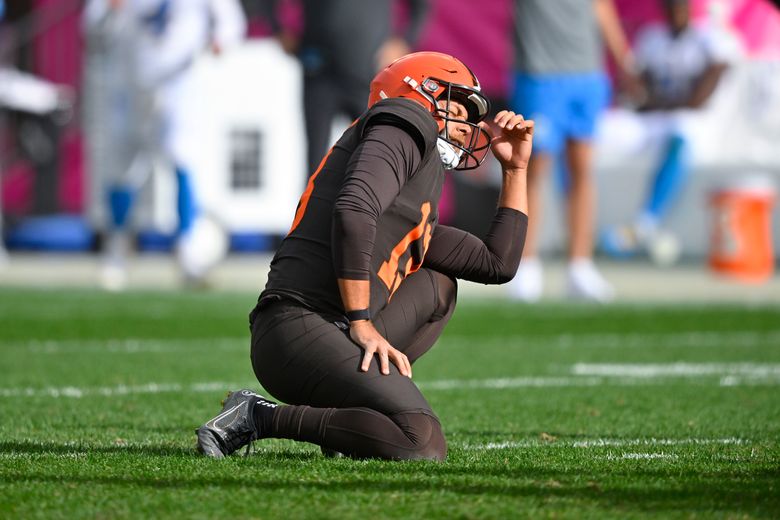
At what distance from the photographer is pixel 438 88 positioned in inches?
151

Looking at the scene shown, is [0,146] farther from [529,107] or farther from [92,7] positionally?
[529,107]

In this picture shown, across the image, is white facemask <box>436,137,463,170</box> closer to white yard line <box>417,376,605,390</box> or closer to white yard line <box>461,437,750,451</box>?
white yard line <box>461,437,750,451</box>

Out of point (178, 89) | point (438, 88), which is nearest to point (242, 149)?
point (178, 89)

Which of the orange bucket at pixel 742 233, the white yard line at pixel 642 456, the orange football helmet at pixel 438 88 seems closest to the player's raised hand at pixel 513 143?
the orange football helmet at pixel 438 88

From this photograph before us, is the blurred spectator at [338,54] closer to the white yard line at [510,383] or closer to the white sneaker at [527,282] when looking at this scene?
the white sneaker at [527,282]

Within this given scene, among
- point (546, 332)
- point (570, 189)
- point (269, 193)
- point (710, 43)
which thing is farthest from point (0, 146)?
point (546, 332)

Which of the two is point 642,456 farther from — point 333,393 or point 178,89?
point 178,89

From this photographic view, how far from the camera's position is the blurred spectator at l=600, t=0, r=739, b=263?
43.1 ft

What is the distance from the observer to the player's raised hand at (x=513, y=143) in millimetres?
4082

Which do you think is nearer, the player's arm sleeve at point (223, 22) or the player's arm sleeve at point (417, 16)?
the player's arm sleeve at point (417, 16)

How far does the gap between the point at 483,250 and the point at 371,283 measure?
0.53 meters

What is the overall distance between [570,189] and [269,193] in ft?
19.8

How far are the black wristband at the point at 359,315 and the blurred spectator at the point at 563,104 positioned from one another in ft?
18.0

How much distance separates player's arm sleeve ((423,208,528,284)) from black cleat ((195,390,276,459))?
0.73 m
